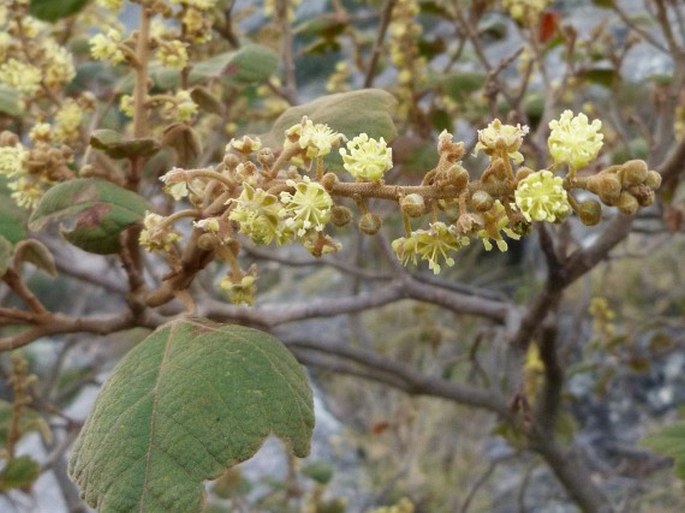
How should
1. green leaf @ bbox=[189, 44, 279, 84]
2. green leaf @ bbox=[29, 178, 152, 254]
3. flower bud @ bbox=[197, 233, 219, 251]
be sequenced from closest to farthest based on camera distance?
flower bud @ bbox=[197, 233, 219, 251], green leaf @ bbox=[29, 178, 152, 254], green leaf @ bbox=[189, 44, 279, 84]

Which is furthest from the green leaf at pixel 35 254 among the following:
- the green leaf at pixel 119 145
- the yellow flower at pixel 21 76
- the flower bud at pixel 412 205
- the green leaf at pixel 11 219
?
the flower bud at pixel 412 205

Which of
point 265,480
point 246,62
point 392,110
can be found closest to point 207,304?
point 246,62

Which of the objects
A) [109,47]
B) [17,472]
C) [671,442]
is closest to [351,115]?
[109,47]

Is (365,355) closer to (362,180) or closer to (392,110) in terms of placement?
(392,110)

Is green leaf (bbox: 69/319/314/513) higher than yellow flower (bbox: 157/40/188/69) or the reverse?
the reverse

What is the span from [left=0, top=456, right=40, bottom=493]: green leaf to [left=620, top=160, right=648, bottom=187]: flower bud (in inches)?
48.3

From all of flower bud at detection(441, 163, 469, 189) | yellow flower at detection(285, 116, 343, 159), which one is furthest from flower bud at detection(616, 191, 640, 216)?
yellow flower at detection(285, 116, 343, 159)

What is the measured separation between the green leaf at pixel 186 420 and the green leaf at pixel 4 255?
19cm

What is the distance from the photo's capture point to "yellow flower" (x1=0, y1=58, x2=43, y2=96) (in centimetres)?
106

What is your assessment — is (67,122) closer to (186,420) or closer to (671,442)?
(186,420)

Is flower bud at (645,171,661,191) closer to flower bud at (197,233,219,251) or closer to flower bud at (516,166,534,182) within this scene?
flower bud at (516,166,534,182)

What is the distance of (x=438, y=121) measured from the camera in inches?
78.0

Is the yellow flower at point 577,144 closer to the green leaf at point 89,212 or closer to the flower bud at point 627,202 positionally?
the flower bud at point 627,202

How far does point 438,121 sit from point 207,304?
0.94 m
